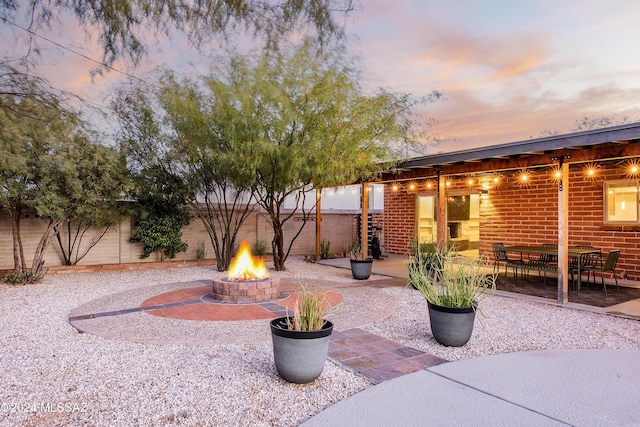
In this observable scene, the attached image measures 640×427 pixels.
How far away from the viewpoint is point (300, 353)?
3172 millimetres

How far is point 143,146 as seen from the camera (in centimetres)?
918

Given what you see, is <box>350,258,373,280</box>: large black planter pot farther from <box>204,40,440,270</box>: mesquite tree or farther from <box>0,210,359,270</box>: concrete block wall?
<box>0,210,359,270</box>: concrete block wall

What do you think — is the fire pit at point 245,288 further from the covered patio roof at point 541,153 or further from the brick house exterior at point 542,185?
the brick house exterior at point 542,185

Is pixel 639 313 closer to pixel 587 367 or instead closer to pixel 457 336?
pixel 587 367

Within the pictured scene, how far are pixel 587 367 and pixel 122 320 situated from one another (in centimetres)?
499

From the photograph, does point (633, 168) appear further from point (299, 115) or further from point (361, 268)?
point (299, 115)

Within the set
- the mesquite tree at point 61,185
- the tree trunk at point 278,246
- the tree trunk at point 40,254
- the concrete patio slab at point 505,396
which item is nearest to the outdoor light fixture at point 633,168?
the concrete patio slab at point 505,396

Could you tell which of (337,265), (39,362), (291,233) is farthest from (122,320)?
(291,233)

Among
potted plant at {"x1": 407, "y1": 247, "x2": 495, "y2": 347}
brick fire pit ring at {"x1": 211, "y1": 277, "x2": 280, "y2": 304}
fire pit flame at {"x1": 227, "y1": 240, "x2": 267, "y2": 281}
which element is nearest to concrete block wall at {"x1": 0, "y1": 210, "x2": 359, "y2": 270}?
fire pit flame at {"x1": 227, "y1": 240, "x2": 267, "y2": 281}

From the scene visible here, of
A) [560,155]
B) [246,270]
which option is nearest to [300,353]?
[246,270]

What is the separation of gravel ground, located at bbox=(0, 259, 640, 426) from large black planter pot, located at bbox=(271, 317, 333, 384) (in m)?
0.10

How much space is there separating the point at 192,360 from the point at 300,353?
1.19 m

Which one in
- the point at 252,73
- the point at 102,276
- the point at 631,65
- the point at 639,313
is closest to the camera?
the point at 639,313

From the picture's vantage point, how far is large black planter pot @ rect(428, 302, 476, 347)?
13.6 feet
